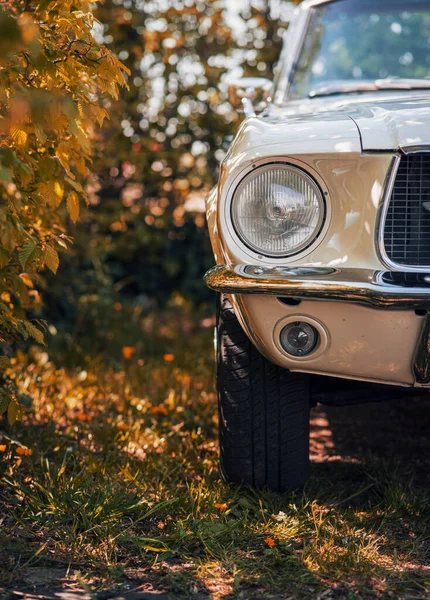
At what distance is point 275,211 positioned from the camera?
2225 mm

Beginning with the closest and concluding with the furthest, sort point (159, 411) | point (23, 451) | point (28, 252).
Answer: point (28, 252), point (23, 451), point (159, 411)

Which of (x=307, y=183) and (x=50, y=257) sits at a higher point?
(x=307, y=183)

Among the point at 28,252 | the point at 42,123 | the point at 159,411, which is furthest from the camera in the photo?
the point at 159,411

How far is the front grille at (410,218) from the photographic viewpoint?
2.21m

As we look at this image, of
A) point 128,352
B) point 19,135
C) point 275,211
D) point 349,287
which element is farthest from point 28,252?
point 128,352

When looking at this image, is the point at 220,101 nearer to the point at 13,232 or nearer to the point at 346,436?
the point at 346,436

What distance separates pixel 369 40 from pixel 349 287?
8.09 feet

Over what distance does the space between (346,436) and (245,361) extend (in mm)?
1074

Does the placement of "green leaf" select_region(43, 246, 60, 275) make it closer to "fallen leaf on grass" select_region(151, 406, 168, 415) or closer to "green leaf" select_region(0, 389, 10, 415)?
"green leaf" select_region(0, 389, 10, 415)

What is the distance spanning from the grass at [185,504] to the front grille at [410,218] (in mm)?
879

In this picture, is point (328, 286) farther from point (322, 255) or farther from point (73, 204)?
point (73, 204)

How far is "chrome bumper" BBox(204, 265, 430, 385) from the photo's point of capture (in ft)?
6.71

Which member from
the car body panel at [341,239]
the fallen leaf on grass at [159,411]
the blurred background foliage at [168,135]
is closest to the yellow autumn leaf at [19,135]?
the car body panel at [341,239]

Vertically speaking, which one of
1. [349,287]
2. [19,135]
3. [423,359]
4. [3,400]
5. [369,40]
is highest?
[369,40]
